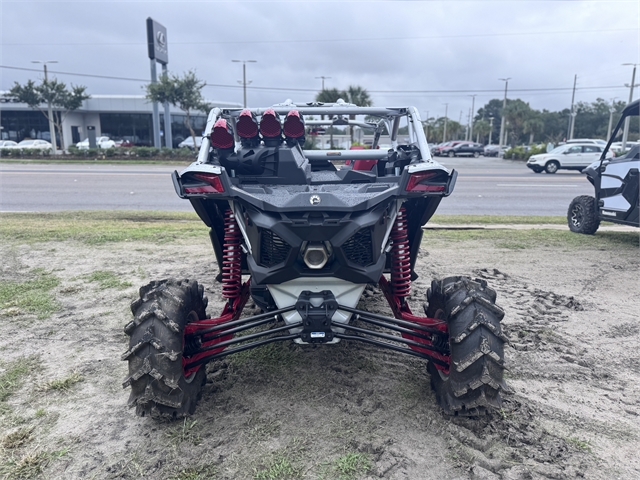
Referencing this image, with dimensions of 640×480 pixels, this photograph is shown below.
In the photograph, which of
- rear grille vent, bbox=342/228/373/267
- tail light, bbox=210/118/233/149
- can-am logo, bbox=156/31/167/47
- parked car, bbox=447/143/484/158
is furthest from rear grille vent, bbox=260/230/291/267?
parked car, bbox=447/143/484/158

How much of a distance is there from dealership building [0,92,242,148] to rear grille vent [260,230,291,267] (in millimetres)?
52717

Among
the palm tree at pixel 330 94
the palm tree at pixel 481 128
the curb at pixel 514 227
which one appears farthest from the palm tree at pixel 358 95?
the palm tree at pixel 481 128

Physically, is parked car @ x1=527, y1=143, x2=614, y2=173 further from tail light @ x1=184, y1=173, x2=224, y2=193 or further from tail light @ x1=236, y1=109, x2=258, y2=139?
tail light @ x1=184, y1=173, x2=224, y2=193

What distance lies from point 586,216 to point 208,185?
313 inches

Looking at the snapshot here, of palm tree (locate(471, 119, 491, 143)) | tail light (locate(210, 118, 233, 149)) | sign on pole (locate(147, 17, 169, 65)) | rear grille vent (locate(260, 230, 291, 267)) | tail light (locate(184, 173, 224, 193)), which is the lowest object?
rear grille vent (locate(260, 230, 291, 267))

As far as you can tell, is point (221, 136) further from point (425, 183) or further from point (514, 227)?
point (514, 227)

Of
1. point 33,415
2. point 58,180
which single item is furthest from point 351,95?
point 33,415

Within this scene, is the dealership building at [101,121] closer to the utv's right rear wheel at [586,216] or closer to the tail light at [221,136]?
the utv's right rear wheel at [586,216]

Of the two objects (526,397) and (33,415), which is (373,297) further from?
(33,415)

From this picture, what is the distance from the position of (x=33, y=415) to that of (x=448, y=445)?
8.26 ft

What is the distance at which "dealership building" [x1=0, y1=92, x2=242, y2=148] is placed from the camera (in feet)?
178

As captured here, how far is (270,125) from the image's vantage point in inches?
147

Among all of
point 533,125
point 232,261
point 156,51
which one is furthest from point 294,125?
point 533,125

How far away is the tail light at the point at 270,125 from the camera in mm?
3715
